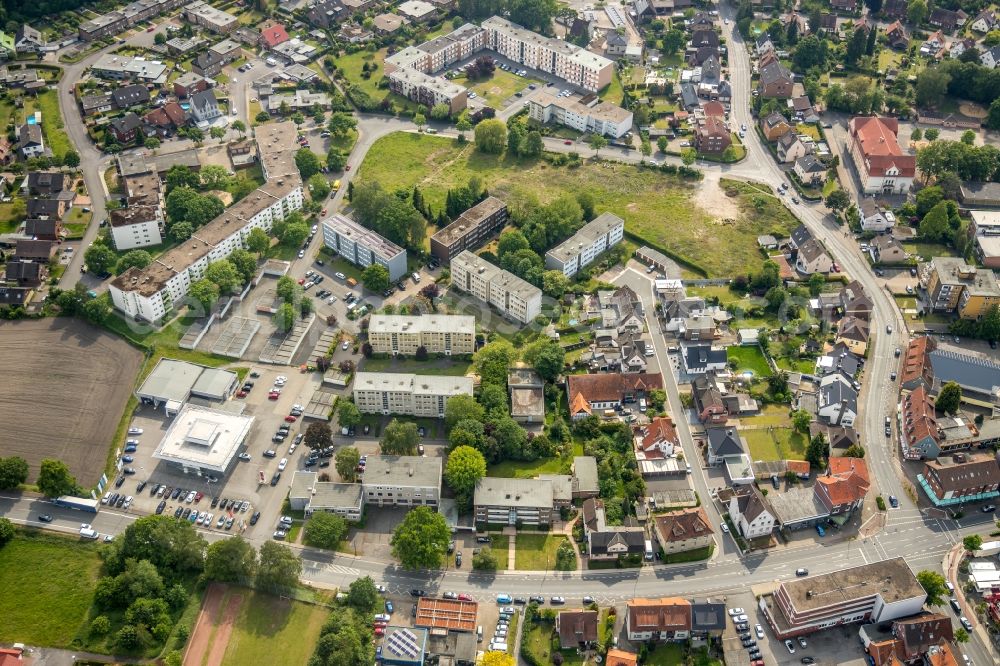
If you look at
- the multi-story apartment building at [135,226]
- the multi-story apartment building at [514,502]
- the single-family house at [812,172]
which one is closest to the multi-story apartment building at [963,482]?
the multi-story apartment building at [514,502]

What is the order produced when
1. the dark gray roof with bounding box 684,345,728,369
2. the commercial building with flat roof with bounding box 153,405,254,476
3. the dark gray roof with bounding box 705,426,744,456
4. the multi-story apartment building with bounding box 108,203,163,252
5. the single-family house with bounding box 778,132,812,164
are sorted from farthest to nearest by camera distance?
1. the single-family house with bounding box 778,132,812,164
2. the multi-story apartment building with bounding box 108,203,163,252
3. the dark gray roof with bounding box 684,345,728,369
4. the dark gray roof with bounding box 705,426,744,456
5. the commercial building with flat roof with bounding box 153,405,254,476

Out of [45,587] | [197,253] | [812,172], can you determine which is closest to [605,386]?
[197,253]

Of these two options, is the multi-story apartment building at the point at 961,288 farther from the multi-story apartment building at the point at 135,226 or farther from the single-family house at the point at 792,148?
the multi-story apartment building at the point at 135,226

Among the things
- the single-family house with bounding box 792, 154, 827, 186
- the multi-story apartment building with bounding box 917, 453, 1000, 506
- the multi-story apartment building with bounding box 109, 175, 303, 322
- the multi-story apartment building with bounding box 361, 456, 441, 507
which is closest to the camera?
the multi-story apartment building with bounding box 361, 456, 441, 507

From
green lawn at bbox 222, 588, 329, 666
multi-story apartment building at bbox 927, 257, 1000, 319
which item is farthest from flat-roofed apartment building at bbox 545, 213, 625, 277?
green lawn at bbox 222, 588, 329, 666

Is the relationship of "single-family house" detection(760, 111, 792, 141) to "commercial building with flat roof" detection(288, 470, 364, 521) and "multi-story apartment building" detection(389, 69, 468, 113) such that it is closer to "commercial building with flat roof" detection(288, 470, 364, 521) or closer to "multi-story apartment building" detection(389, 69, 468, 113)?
"multi-story apartment building" detection(389, 69, 468, 113)

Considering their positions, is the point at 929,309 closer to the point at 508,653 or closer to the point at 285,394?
the point at 508,653

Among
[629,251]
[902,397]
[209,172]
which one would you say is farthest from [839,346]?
[209,172]
